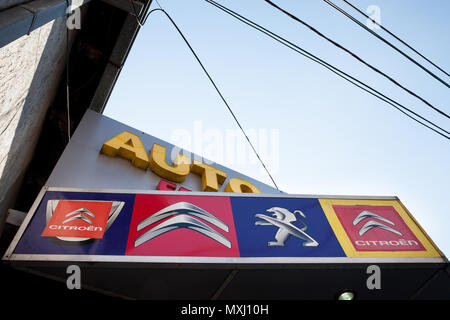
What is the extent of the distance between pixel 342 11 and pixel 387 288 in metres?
3.53

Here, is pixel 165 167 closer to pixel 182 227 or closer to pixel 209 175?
pixel 209 175

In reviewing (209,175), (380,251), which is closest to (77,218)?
(380,251)

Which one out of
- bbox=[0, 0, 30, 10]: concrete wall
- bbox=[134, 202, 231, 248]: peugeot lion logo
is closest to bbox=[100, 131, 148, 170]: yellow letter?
bbox=[134, 202, 231, 248]: peugeot lion logo

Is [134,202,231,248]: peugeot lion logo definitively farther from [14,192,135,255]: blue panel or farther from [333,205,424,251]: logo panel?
[333,205,424,251]: logo panel

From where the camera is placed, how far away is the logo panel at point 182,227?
2863 mm

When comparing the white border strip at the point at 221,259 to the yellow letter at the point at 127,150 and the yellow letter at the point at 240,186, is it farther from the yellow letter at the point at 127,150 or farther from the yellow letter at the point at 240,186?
the yellow letter at the point at 240,186

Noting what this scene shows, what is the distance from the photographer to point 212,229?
10.3ft

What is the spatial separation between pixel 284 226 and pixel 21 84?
292 centimetres

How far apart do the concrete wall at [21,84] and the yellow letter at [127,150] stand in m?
1.30


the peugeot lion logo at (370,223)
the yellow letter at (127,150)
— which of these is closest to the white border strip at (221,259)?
the peugeot lion logo at (370,223)

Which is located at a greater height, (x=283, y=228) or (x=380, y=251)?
(x=283, y=228)

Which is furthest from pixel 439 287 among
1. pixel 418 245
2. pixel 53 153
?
pixel 53 153

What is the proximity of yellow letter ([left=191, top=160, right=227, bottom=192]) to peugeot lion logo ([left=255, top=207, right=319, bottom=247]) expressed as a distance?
2.51m

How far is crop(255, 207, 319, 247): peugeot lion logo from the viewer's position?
3.16 m
